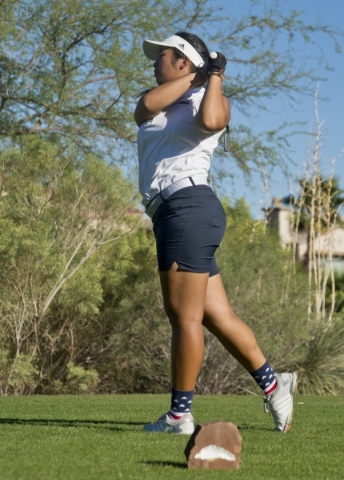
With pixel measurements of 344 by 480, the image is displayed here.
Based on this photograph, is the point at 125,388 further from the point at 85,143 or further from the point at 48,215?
the point at 85,143

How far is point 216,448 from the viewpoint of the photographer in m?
3.46

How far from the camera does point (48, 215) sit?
11508mm

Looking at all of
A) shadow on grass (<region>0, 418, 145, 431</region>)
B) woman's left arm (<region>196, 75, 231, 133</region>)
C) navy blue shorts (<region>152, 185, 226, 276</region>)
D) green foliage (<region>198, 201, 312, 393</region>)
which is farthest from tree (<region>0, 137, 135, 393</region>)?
woman's left arm (<region>196, 75, 231, 133</region>)

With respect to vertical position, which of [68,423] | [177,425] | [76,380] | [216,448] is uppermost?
[216,448]

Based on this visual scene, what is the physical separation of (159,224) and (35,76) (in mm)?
9019

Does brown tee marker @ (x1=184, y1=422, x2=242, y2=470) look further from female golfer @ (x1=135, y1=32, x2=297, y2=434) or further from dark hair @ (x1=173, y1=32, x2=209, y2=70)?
dark hair @ (x1=173, y1=32, x2=209, y2=70)

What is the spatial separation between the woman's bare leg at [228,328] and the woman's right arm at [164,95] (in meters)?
1.03

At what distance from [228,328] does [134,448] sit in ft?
4.02

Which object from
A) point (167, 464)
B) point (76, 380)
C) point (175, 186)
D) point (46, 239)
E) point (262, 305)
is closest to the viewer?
point (167, 464)

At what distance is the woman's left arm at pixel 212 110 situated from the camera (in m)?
4.64

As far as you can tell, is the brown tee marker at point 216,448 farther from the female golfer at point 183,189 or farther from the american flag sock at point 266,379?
the american flag sock at point 266,379

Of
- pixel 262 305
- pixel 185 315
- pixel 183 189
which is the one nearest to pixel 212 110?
pixel 183 189

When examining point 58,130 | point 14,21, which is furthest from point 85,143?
point 14,21

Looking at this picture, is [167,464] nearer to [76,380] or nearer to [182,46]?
[182,46]
